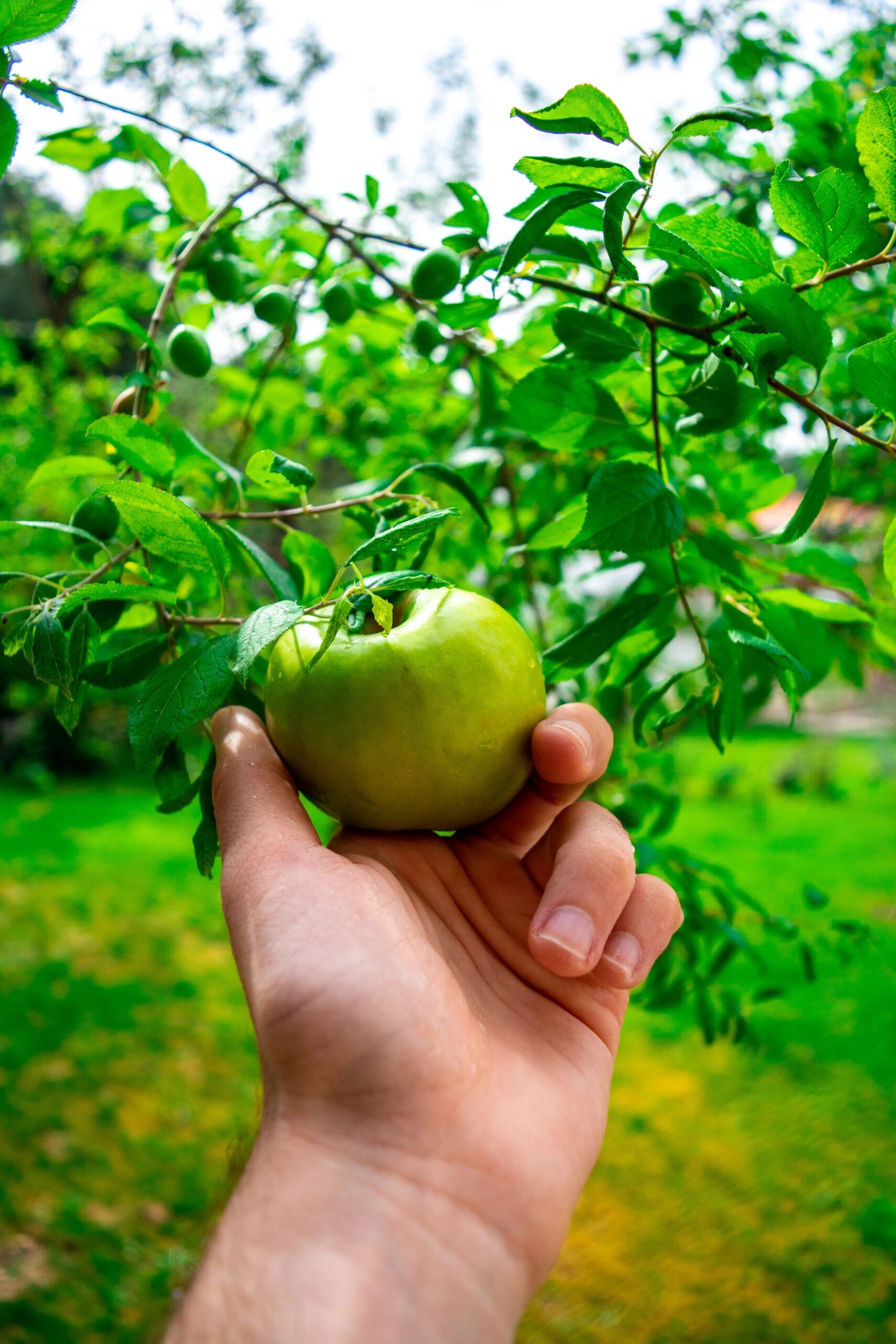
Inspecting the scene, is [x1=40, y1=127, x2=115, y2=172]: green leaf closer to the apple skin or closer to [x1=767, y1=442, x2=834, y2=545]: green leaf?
the apple skin

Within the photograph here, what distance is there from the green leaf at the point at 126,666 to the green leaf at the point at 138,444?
20 centimetres

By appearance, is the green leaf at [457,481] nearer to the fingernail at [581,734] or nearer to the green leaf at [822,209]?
the fingernail at [581,734]

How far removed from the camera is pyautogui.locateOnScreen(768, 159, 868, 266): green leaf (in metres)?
0.91

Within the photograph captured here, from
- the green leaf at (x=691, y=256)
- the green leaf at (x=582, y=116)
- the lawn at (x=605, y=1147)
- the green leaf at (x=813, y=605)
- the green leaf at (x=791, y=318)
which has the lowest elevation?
the lawn at (x=605, y=1147)

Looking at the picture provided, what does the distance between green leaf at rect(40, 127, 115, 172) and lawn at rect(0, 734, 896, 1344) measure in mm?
1665

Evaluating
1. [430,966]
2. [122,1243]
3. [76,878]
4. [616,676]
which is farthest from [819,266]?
[76,878]

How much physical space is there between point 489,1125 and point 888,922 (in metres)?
5.81

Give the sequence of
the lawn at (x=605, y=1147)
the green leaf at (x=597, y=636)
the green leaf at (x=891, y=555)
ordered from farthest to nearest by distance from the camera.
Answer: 1. the lawn at (x=605, y=1147)
2. the green leaf at (x=597, y=636)
3. the green leaf at (x=891, y=555)

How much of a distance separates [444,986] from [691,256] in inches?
31.5

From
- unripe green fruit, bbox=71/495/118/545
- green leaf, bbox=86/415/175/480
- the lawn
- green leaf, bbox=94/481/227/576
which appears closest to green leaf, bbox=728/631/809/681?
green leaf, bbox=94/481/227/576

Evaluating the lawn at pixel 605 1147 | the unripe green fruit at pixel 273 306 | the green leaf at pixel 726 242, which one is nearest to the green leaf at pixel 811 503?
the green leaf at pixel 726 242

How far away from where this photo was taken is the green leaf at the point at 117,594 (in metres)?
0.93

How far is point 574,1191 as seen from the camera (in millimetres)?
951

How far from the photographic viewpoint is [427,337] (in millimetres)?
1571
